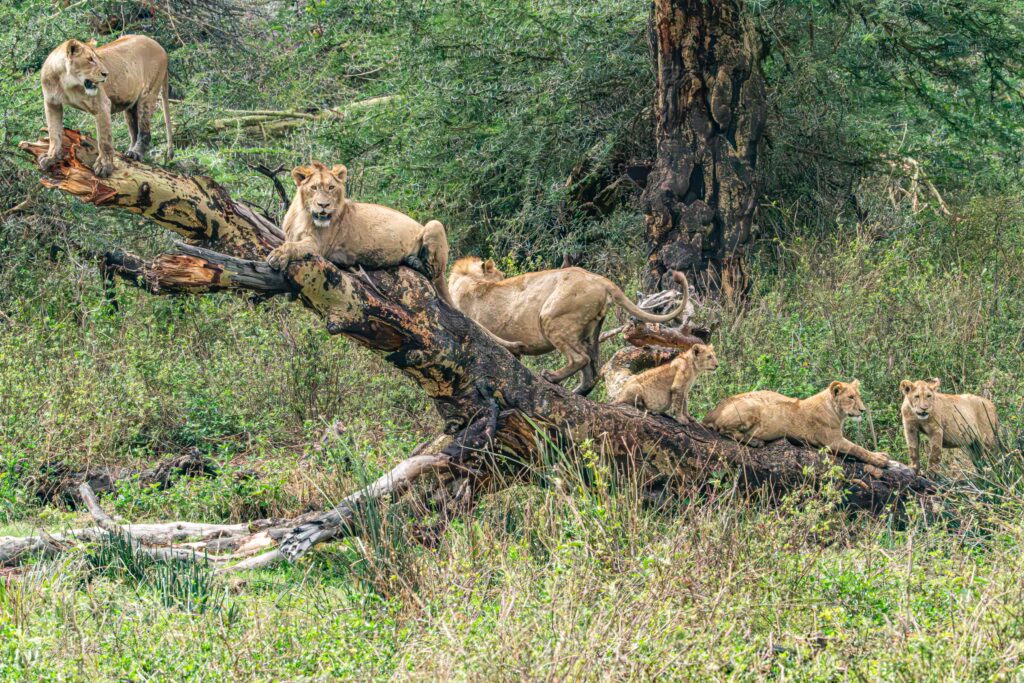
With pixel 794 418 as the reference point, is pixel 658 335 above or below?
above

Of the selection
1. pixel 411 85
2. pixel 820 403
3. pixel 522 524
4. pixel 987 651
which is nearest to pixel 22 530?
pixel 522 524

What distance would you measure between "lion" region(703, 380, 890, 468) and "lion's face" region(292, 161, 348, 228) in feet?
10.3

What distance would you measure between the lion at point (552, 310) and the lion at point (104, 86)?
2.57 meters

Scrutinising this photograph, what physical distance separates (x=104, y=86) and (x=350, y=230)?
6.14ft

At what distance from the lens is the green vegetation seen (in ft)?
17.9

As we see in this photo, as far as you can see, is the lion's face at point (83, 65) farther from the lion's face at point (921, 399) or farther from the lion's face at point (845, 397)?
the lion's face at point (921, 399)

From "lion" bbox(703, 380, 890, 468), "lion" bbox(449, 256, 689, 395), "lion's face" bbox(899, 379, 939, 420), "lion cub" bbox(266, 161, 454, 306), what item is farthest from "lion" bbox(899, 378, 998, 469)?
"lion cub" bbox(266, 161, 454, 306)

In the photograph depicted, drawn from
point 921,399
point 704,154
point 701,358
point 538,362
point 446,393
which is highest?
point 446,393

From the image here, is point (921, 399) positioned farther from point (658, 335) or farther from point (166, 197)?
point (166, 197)

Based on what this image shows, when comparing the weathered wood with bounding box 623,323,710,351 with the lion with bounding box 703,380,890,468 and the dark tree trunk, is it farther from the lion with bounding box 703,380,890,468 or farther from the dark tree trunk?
the dark tree trunk

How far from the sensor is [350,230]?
7324mm

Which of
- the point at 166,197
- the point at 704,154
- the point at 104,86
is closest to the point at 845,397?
the point at 166,197

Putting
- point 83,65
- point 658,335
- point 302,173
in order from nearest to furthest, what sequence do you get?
point 83,65
point 302,173
point 658,335

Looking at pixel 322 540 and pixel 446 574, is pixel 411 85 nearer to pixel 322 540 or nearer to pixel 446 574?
pixel 322 540
